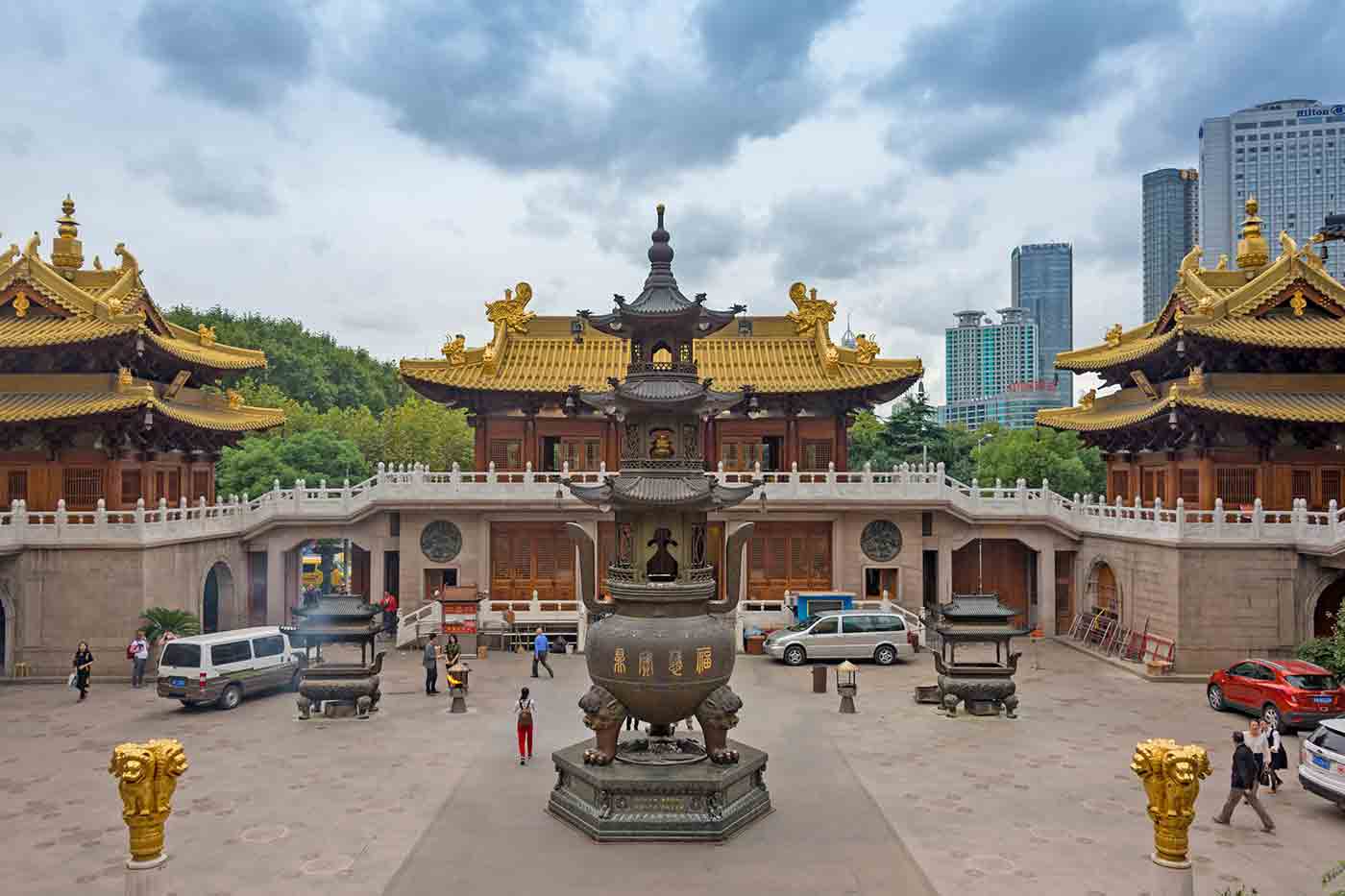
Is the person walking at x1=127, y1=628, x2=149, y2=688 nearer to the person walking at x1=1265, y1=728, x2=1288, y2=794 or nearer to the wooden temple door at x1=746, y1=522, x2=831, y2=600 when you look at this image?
the wooden temple door at x1=746, y1=522, x2=831, y2=600

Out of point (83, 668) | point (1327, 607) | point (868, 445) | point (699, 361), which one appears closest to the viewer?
point (83, 668)

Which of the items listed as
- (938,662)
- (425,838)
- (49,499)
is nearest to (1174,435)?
(938,662)

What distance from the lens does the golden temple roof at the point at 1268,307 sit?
25.1 metres

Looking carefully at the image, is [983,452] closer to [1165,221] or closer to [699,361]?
[699,361]

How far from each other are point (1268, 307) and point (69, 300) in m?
35.0

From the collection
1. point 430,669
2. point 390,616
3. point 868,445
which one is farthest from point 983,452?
point 430,669

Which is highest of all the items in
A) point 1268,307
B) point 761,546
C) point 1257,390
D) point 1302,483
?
point 1268,307

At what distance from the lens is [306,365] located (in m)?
73.4

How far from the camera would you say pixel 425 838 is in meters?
13.3

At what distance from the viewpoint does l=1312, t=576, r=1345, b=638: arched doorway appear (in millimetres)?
25500

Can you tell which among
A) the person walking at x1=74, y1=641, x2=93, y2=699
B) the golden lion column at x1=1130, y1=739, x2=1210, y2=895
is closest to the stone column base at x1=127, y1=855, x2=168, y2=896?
the golden lion column at x1=1130, y1=739, x2=1210, y2=895

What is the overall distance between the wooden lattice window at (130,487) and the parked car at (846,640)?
1985 cm

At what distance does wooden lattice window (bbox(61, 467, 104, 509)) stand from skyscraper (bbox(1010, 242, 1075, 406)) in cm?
18408

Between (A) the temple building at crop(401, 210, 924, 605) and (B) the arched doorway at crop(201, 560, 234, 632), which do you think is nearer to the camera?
(B) the arched doorway at crop(201, 560, 234, 632)
